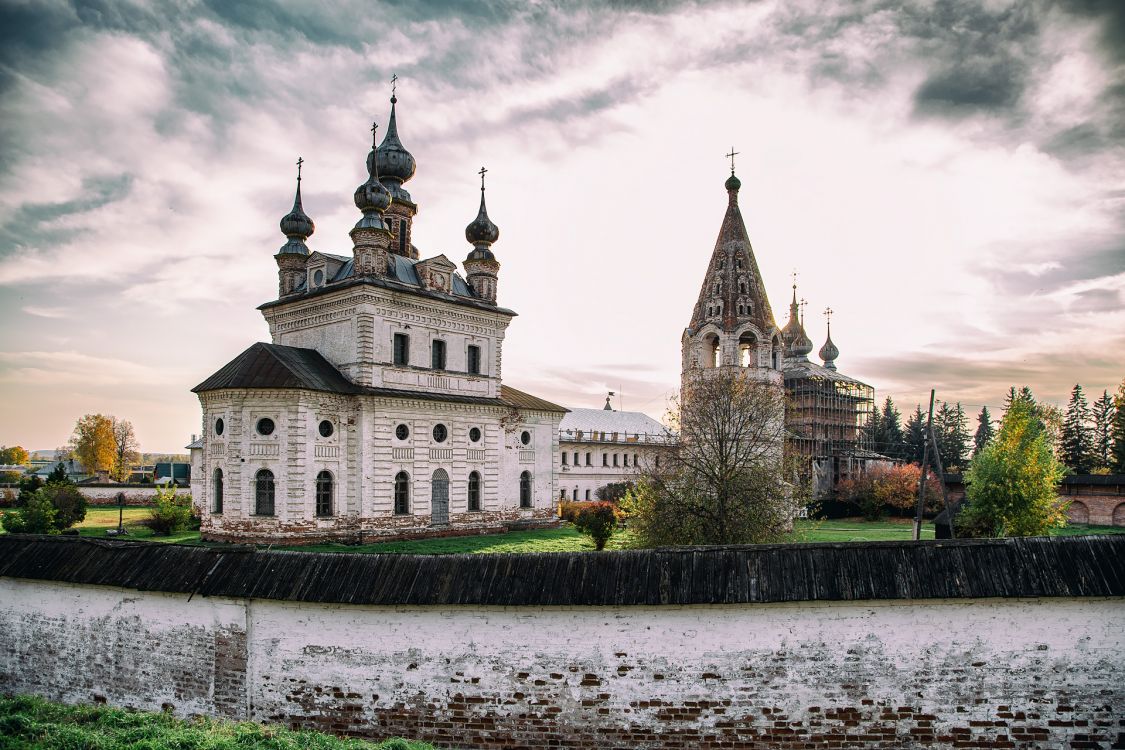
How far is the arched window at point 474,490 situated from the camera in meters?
30.5

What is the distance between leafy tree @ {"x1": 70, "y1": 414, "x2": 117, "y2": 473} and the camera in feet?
214

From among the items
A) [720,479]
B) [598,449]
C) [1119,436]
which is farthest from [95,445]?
[1119,436]

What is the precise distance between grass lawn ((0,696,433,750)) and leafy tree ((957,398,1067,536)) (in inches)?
762

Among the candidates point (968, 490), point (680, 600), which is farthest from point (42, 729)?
point (968, 490)

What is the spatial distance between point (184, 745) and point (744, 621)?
6676 millimetres

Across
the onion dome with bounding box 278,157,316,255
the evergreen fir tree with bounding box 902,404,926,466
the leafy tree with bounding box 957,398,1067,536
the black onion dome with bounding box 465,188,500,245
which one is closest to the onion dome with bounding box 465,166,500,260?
the black onion dome with bounding box 465,188,500,245

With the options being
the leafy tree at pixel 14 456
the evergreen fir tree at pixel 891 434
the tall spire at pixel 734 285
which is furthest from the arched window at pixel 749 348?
the leafy tree at pixel 14 456

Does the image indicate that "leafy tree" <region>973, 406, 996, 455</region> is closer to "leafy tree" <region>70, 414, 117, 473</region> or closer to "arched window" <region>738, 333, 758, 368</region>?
"arched window" <region>738, 333, 758, 368</region>

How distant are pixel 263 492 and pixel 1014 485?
21847 millimetres

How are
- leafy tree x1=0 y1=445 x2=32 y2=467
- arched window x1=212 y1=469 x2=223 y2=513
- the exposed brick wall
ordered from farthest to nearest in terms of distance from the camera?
1. leafy tree x1=0 y1=445 x2=32 y2=467
2. arched window x1=212 y1=469 x2=223 y2=513
3. the exposed brick wall

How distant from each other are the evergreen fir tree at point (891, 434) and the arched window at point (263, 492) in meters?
53.3

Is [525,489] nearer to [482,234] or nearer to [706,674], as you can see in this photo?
[482,234]

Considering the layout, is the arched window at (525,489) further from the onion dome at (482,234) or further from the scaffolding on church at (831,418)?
the scaffolding on church at (831,418)

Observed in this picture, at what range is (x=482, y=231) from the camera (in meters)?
32.6
